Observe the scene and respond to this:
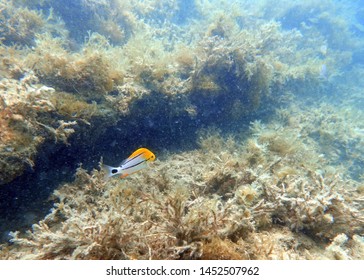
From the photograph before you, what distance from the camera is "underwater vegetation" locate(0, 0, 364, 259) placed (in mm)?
2447

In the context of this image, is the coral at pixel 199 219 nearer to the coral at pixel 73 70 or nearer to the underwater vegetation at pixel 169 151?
the underwater vegetation at pixel 169 151

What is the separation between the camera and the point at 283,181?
350 cm

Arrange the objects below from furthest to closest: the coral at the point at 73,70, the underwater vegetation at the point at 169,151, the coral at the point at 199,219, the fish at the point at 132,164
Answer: the coral at the point at 73,70
the fish at the point at 132,164
the underwater vegetation at the point at 169,151
the coral at the point at 199,219

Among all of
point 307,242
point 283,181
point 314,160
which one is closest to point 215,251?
point 307,242

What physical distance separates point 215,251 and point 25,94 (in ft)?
10.5

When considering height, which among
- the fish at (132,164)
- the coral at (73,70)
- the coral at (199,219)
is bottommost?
the coral at (199,219)

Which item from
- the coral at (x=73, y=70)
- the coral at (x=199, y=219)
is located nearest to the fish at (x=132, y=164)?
the coral at (x=199, y=219)

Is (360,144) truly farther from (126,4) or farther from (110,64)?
(126,4)

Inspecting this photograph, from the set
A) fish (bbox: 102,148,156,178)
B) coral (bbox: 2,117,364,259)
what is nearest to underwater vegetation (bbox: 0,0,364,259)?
coral (bbox: 2,117,364,259)

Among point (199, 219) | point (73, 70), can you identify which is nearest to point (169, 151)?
point (73, 70)

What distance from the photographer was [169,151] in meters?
5.13

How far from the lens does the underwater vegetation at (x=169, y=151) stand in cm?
245

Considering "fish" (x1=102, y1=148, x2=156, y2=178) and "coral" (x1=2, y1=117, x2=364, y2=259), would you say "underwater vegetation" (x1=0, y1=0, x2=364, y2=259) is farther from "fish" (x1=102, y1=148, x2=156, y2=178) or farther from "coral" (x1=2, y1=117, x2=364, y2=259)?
"fish" (x1=102, y1=148, x2=156, y2=178)

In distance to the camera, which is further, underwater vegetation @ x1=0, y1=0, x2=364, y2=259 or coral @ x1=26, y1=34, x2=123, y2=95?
coral @ x1=26, y1=34, x2=123, y2=95
